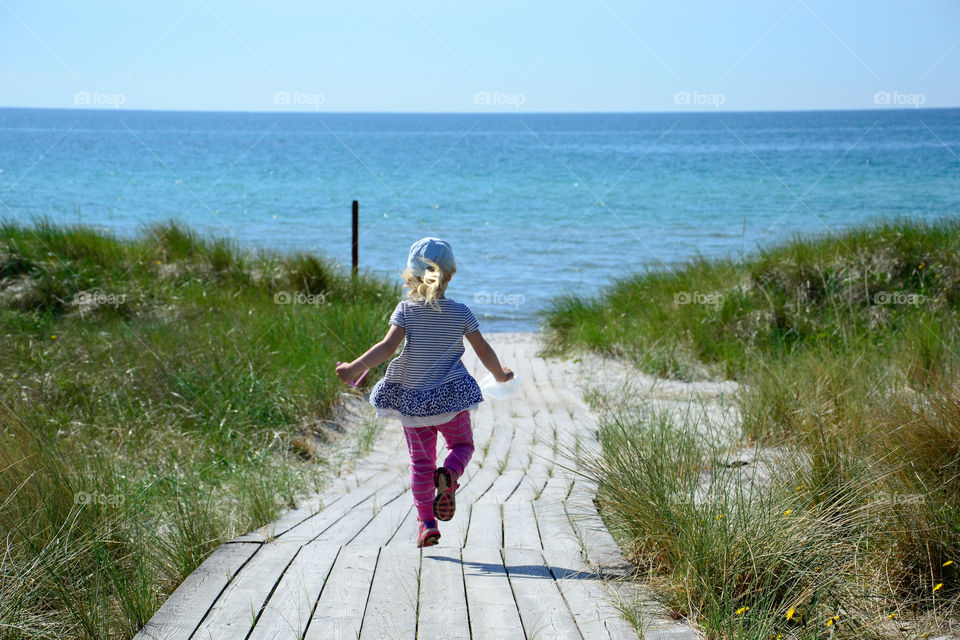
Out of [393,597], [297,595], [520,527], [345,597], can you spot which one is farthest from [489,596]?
[520,527]

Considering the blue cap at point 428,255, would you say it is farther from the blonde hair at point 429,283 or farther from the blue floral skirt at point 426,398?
the blue floral skirt at point 426,398

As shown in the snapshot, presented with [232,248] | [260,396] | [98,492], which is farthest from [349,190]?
[98,492]

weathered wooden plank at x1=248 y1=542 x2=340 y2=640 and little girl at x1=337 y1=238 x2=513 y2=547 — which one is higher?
little girl at x1=337 y1=238 x2=513 y2=547

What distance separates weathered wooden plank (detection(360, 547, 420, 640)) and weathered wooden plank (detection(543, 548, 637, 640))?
0.59 meters

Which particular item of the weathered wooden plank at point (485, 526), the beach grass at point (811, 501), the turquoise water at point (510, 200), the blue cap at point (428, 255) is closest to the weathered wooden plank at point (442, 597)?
the weathered wooden plank at point (485, 526)

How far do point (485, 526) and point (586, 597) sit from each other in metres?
1.01

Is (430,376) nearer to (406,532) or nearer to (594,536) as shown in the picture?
(406,532)

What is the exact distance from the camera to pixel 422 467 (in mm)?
3988

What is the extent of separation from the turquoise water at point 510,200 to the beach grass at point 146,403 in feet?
12.3

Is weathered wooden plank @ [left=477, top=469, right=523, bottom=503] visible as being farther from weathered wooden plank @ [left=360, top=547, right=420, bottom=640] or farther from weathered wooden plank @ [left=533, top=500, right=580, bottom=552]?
weathered wooden plank @ [left=360, top=547, right=420, bottom=640]

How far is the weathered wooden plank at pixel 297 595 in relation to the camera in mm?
2914

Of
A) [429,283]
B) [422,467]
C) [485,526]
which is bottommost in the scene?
[485,526]

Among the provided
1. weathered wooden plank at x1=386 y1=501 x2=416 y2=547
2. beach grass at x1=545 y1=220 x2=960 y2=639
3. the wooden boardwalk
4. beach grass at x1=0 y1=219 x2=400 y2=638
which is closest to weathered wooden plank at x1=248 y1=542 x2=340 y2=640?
the wooden boardwalk

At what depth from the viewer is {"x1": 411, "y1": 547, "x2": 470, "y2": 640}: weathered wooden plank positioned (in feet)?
9.65
